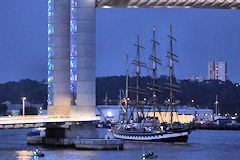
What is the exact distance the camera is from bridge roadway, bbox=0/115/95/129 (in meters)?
59.8

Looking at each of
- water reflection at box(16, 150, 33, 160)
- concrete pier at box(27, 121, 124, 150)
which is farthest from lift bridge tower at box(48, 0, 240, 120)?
water reflection at box(16, 150, 33, 160)

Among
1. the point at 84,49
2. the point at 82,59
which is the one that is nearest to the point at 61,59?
the point at 82,59

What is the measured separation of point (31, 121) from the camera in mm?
61438

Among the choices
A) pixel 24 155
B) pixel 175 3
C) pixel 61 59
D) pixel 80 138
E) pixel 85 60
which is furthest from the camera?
pixel 61 59

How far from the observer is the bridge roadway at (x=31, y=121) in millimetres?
59844

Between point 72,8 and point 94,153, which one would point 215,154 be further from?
point 72,8

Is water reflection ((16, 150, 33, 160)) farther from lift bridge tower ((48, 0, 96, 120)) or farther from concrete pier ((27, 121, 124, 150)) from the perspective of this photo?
lift bridge tower ((48, 0, 96, 120))

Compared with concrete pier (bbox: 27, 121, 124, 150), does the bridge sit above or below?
above

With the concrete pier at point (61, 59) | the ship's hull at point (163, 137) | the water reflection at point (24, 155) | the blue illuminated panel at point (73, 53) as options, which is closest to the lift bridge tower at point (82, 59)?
the blue illuminated panel at point (73, 53)

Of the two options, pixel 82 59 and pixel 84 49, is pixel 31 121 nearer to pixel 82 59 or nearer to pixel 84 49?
pixel 82 59

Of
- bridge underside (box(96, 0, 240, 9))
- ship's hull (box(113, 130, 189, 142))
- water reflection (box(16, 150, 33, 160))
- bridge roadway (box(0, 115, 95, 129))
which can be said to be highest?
bridge underside (box(96, 0, 240, 9))

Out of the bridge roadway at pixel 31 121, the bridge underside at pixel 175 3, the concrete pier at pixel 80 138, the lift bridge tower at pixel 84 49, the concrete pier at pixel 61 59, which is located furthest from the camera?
the concrete pier at pixel 61 59

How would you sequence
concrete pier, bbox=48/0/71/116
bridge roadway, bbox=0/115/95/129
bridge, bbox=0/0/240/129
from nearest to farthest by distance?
bridge roadway, bbox=0/115/95/129 < bridge, bbox=0/0/240/129 < concrete pier, bbox=48/0/71/116

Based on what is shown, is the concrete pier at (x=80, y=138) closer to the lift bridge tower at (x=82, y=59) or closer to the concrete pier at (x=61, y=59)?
the lift bridge tower at (x=82, y=59)
